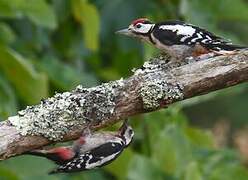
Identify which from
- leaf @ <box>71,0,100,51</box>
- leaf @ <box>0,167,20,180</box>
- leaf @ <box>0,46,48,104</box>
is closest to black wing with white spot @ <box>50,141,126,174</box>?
leaf @ <box>0,167,20,180</box>

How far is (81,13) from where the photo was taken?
4980mm

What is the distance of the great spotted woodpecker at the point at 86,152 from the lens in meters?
3.13

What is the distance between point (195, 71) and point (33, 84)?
1545 millimetres

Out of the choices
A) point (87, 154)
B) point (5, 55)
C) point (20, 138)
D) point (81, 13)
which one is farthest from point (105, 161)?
point (81, 13)

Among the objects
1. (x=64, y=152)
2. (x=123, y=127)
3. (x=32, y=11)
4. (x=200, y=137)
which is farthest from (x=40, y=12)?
(x=64, y=152)

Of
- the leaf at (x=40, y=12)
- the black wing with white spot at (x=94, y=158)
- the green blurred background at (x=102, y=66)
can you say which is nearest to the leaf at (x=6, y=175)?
the green blurred background at (x=102, y=66)

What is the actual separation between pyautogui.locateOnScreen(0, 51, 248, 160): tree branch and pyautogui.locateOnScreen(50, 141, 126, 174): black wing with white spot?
7 centimetres

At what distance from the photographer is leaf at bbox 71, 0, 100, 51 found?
495cm

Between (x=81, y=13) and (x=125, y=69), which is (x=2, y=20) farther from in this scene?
(x=125, y=69)

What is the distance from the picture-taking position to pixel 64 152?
315cm

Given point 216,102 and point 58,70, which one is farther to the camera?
point 216,102

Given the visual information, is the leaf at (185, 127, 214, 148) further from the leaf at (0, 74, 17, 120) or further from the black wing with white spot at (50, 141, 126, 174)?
the black wing with white spot at (50, 141, 126, 174)

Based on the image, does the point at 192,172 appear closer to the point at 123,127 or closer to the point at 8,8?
the point at 8,8

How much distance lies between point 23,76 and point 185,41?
1.41 meters
